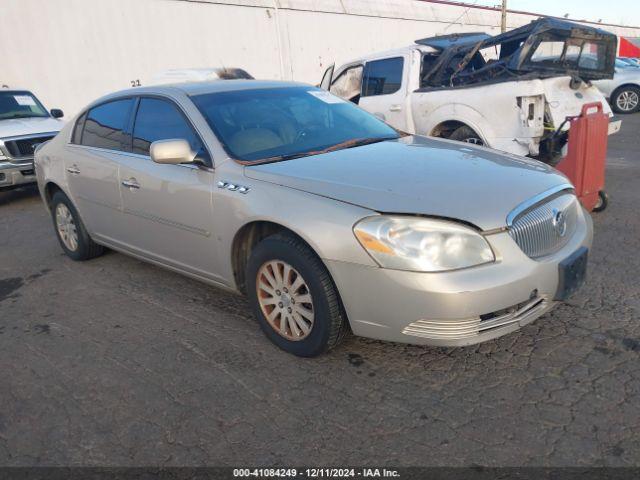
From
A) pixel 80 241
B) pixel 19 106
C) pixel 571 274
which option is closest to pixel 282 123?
pixel 571 274

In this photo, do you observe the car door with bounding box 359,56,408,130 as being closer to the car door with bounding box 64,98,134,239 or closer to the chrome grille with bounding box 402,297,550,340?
the car door with bounding box 64,98,134,239

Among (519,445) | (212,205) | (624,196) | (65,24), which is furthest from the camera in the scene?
(65,24)

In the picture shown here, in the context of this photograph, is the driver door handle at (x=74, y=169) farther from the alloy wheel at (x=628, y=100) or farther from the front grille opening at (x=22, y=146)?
the alloy wheel at (x=628, y=100)

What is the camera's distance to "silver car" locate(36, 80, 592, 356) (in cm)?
259

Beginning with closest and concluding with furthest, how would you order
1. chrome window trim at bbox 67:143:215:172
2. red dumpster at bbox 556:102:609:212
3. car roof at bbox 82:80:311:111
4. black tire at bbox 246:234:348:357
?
1. black tire at bbox 246:234:348:357
2. chrome window trim at bbox 67:143:215:172
3. car roof at bbox 82:80:311:111
4. red dumpster at bbox 556:102:609:212

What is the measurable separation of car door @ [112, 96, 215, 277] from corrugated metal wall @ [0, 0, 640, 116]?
39.0ft

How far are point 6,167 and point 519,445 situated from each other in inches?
319

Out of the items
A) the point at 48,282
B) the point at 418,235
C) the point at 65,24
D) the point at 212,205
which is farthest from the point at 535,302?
the point at 65,24

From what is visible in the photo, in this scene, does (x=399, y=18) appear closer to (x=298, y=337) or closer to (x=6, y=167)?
(x=6, y=167)

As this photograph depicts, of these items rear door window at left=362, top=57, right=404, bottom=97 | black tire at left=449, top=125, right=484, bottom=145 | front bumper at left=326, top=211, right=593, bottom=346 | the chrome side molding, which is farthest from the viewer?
rear door window at left=362, top=57, right=404, bottom=97

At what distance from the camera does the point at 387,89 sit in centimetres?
798

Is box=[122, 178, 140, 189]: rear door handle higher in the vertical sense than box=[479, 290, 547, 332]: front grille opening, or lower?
higher

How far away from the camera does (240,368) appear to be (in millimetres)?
3068

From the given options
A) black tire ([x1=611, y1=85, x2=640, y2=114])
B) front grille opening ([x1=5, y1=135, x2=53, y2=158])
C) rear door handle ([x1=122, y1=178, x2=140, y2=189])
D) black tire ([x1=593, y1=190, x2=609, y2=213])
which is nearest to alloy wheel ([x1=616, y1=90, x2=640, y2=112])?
black tire ([x1=611, y1=85, x2=640, y2=114])
